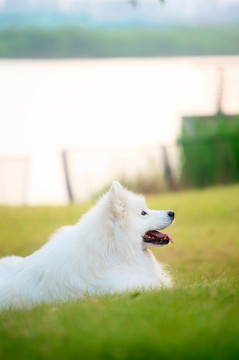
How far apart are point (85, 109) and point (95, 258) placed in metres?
26.2

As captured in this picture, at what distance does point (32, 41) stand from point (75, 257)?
47.6 meters

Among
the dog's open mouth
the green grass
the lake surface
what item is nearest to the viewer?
the green grass

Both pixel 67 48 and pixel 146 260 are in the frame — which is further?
pixel 67 48

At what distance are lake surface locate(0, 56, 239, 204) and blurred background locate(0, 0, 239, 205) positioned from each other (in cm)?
5

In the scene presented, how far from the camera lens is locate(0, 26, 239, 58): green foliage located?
163 feet

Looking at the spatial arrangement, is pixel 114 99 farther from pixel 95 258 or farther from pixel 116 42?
pixel 95 258

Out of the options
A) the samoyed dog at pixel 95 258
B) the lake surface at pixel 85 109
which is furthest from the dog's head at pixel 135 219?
the lake surface at pixel 85 109

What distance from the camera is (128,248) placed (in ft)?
20.7

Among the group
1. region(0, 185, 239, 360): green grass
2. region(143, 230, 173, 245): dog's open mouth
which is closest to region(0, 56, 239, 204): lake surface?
region(143, 230, 173, 245): dog's open mouth

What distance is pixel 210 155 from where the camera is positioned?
64.3 ft

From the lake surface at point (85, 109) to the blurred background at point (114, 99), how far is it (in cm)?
5

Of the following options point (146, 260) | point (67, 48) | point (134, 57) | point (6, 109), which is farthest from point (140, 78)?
point (146, 260)

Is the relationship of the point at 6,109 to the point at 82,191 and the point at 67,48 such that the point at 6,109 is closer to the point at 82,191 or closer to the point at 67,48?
the point at 82,191

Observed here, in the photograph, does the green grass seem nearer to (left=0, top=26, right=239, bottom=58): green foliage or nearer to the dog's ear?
the dog's ear
